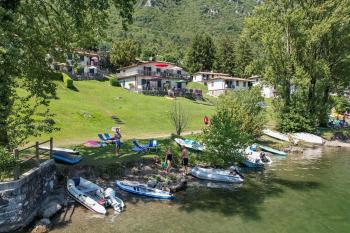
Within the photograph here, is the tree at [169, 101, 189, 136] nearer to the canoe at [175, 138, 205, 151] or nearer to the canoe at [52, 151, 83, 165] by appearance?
the canoe at [175, 138, 205, 151]

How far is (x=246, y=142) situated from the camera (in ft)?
97.9

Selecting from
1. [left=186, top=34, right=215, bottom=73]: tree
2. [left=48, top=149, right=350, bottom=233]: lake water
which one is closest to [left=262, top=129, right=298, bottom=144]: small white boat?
[left=48, top=149, right=350, bottom=233]: lake water

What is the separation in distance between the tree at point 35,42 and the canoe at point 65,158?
8.30 feet

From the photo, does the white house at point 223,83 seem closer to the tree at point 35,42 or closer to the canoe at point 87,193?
the tree at point 35,42

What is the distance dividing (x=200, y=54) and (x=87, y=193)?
99.2m

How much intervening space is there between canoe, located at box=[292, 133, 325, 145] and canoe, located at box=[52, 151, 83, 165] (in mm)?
31406

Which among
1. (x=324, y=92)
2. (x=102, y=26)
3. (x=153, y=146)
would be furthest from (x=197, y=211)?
(x=324, y=92)

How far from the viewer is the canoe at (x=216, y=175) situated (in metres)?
26.8

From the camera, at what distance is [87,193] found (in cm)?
2144

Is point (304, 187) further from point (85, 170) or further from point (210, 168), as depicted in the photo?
point (85, 170)

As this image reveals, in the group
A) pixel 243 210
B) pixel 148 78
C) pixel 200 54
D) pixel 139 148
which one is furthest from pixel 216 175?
pixel 200 54

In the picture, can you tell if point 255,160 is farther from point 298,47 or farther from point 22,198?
point 298,47

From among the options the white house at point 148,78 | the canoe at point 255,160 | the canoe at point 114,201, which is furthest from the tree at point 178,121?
the white house at point 148,78

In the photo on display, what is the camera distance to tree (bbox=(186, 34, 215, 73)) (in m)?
115
